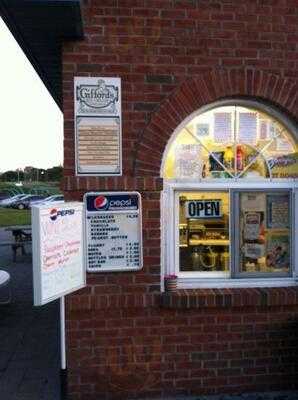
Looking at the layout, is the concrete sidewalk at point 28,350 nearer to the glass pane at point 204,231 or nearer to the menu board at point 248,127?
the glass pane at point 204,231

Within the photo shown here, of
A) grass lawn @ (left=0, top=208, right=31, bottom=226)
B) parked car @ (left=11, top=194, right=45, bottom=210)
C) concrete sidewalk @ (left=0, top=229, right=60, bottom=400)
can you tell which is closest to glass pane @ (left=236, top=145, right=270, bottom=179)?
concrete sidewalk @ (left=0, top=229, right=60, bottom=400)

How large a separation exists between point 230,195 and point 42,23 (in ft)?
7.80

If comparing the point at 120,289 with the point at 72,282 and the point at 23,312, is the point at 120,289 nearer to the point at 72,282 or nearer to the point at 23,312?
the point at 72,282

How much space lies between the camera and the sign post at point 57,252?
16.6 feet

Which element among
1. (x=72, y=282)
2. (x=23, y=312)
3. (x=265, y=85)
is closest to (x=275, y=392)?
(x=72, y=282)

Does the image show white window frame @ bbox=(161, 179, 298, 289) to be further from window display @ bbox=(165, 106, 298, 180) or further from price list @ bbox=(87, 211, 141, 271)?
price list @ bbox=(87, 211, 141, 271)

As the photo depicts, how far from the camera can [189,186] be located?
20.9ft

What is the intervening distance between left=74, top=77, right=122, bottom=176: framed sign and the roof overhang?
467mm

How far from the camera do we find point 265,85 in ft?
20.3

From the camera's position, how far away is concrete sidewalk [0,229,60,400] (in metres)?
6.56

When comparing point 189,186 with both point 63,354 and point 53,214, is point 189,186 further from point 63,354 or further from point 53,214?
point 63,354

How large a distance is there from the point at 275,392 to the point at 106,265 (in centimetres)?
204

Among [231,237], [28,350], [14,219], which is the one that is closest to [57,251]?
[231,237]

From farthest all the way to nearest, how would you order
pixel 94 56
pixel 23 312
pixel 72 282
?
pixel 23 312 < pixel 94 56 < pixel 72 282
